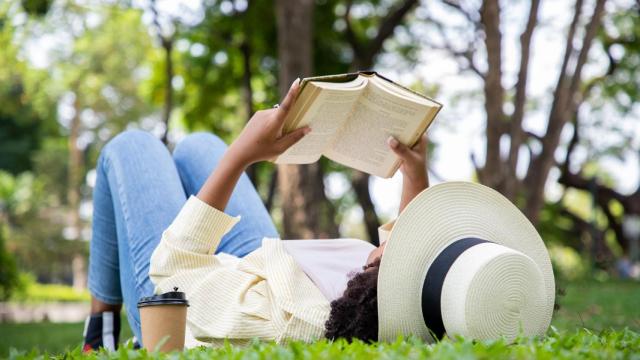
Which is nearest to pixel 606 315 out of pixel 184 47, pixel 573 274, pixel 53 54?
pixel 573 274

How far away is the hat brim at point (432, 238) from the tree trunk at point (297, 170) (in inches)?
231

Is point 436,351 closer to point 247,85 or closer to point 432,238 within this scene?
point 432,238

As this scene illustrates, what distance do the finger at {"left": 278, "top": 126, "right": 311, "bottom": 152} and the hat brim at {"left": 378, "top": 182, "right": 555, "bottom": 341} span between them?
605 millimetres

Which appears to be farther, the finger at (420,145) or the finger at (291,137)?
the finger at (420,145)

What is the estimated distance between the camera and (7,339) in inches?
278

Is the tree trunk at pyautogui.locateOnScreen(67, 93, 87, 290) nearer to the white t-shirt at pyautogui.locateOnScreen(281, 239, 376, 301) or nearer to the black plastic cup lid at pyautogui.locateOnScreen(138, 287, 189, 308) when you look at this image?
the white t-shirt at pyautogui.locateOnScreen(281, 239, 376, 301)

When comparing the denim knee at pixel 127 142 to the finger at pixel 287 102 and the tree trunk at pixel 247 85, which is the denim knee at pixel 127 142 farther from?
the tree trunk at pixel 247 85

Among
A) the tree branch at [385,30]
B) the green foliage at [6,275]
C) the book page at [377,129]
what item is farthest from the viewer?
the green foliage at [6,275]

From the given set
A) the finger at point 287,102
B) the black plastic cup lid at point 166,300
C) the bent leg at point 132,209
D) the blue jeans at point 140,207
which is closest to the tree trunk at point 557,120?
the blue jeans at point 140,207

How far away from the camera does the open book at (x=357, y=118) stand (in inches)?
103

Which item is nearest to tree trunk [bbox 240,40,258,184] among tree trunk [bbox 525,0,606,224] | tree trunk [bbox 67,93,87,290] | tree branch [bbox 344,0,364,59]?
tree branch [bbox 344,0,364,59]

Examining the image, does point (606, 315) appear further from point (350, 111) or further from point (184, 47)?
point (184, 47)

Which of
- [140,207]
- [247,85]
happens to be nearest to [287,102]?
[140,207]

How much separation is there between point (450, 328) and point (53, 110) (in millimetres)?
33780
